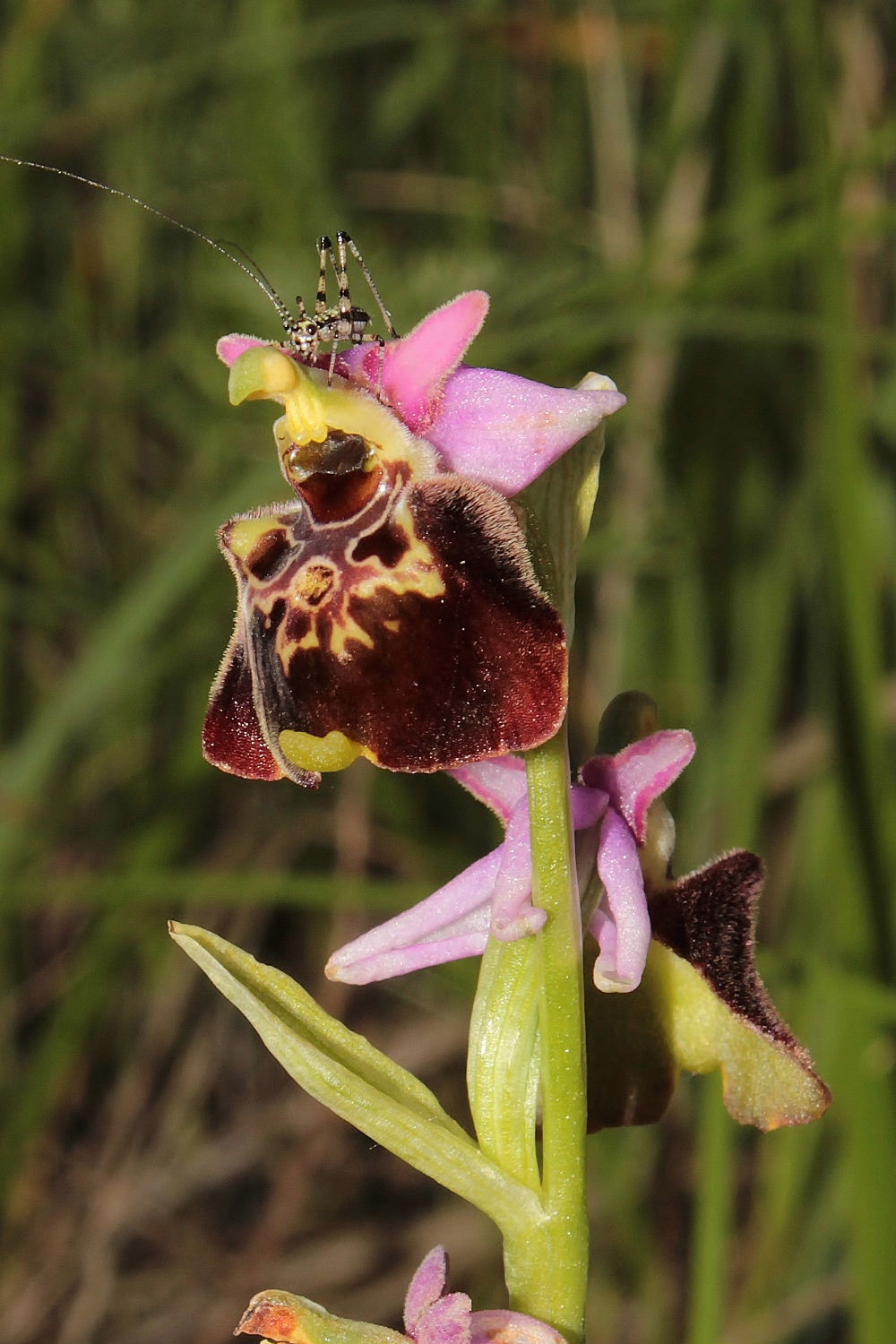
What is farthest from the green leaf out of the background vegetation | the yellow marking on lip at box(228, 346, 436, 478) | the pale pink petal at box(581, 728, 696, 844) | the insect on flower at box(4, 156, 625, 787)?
the background vegetation

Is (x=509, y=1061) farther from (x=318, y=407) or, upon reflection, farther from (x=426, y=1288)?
(x=318, y=407)

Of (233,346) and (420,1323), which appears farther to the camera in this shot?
(233,346)

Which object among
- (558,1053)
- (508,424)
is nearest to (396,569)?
(508,424)

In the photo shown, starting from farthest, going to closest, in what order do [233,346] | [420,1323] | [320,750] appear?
[233,346] → [420,1323] → [320,750]

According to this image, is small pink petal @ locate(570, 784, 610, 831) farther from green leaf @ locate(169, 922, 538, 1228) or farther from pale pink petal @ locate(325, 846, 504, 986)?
green leaf @ locate(169, 922, 538, 1228)

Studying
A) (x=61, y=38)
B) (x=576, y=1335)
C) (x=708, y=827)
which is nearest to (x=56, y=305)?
(x=61, y=38)

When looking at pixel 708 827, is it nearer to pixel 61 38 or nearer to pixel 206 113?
pixel 206 113

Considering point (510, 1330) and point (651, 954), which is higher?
point (651, 954)
